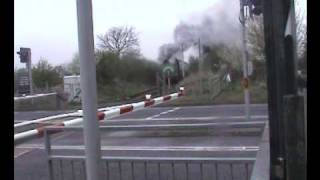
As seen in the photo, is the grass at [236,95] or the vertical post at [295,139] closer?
the vertical post at [295,139]

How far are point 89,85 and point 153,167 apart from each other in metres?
2.57

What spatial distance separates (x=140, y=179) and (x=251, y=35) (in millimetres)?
3340

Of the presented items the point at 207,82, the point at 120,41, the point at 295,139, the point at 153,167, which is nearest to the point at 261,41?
the point at 295,139

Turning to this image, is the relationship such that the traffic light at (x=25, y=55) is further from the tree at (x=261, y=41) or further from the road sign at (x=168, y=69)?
the tree at (x=261, y=41)

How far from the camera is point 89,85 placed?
2.33m

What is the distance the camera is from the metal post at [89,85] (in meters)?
2.27

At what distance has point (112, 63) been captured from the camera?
92.6 inches

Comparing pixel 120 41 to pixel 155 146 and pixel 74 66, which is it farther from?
pixel 155 146

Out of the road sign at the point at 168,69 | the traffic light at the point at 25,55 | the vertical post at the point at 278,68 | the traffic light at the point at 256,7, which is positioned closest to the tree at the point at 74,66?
the traffic light at the point at 25,55

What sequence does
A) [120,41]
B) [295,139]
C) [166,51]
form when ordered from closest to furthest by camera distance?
[295,139], [166,51], [120,41]

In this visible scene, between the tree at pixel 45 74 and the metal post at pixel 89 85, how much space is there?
0.33 meters

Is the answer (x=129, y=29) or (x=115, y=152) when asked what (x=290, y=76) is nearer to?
(x=129, y=29)

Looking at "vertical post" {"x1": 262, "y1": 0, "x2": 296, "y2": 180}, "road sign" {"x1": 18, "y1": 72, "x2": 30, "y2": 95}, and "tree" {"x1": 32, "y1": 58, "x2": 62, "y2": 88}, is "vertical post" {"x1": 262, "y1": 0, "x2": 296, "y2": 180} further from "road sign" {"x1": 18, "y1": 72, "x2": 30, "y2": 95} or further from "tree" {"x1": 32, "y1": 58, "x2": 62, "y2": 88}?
"tree" {"x1": 32, "y1": 58, "x2": 62, "y2": 88}
